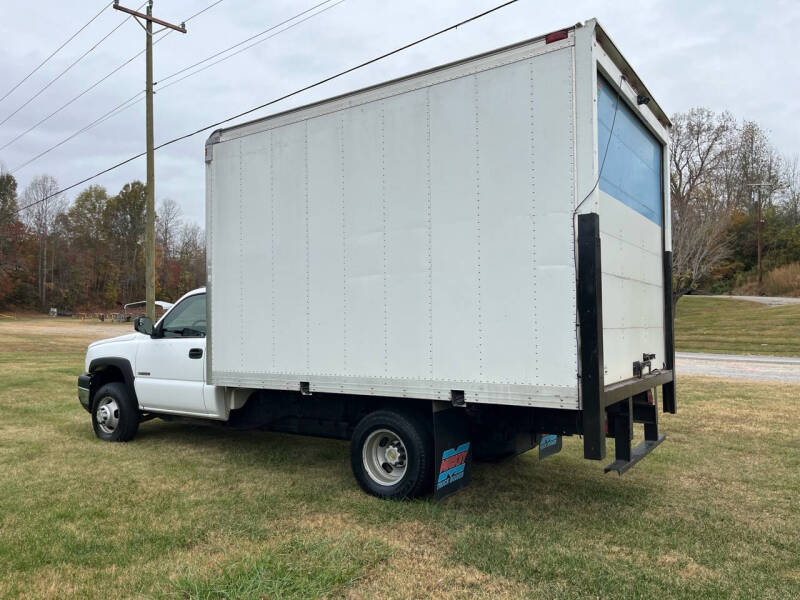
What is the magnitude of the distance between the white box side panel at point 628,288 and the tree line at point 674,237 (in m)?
21.8

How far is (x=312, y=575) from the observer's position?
366 cm

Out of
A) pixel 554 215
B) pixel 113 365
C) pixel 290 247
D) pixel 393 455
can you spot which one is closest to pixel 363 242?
pixel 290 247

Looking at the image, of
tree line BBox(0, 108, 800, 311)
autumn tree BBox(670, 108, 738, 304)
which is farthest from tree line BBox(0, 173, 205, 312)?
autumn tree BBox(670, 108, 738, 304)

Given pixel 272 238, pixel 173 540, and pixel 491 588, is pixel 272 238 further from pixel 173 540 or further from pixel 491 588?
pixel 491 588

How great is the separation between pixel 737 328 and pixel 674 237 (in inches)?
215

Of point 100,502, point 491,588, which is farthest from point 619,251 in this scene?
point 100,502

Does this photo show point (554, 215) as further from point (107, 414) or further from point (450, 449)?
point (107, 414)

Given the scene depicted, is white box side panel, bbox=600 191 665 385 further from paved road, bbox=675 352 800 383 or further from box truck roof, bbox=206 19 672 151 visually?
paved road, bbox=675 352 800 383

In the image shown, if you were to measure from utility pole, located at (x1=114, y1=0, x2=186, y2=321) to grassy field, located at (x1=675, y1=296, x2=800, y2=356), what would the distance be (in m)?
19.9

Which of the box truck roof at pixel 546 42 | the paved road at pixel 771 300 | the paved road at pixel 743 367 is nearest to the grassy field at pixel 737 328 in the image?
the paved road at pixel 771 300

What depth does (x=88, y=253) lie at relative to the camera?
75.5 meters

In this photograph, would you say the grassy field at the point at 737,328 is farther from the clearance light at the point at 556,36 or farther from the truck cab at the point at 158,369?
the clearance light at the point at 556,36

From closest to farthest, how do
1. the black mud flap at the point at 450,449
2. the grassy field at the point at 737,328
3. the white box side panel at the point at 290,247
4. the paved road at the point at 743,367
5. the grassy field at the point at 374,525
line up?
the grassy field at the point at 374,525 → the black mud flap at the point at 450,449 → the white box side panel at the point at 290,247 → the paved road at the point at 743,367 → the grassy field at the point at 737,328

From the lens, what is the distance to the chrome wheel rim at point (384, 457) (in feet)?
17.4
